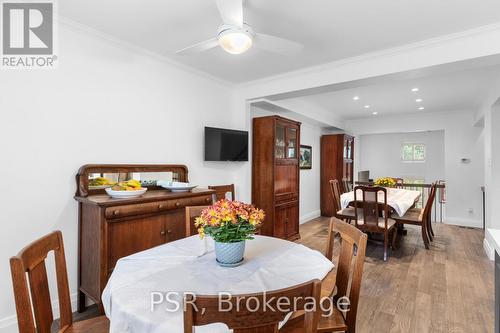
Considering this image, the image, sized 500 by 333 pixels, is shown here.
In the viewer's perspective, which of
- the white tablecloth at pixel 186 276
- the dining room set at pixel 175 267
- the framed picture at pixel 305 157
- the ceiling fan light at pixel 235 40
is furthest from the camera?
the framed picture at pixel 305 157

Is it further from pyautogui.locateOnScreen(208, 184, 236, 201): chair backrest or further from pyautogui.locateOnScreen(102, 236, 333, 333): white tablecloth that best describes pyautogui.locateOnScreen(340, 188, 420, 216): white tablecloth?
pyautogui.locateOnScreen(102, 236, 333, 333): white tablecloth

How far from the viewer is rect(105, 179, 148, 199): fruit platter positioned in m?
2.29

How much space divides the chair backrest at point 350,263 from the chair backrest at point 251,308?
2.18 ft

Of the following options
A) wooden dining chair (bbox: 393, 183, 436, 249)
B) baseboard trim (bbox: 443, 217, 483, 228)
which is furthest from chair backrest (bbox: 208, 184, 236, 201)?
baseboard trim (bbox: 443, 217, 483, 228)

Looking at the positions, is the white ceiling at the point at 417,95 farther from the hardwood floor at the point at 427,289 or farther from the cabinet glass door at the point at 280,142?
the hardwood floor at the point at 427,289

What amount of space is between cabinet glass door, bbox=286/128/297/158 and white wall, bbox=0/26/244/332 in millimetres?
1874

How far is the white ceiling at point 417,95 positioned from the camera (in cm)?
391

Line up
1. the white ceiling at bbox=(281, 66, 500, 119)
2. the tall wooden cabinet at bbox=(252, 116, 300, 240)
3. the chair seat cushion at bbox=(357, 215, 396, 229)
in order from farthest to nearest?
1. the tall wooden cabinet at bbox=(252, 116, 300, 240)
2. the white ceiling at bbox=(281, 66, 500, 119)
3. the chair seat cushion at bbox=(357, 215, 396, 229)

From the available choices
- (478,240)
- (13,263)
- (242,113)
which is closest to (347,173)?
(478,240)

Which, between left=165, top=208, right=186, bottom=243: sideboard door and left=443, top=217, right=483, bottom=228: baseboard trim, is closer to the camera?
left=165, top=208, right=186, bottom=243: sideboard door

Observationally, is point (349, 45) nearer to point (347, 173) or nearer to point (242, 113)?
point (242, 113)

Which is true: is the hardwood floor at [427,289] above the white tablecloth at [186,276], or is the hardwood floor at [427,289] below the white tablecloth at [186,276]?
below

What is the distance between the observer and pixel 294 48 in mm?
2057

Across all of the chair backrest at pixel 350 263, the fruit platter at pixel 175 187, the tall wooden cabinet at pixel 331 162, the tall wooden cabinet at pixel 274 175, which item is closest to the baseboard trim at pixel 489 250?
the tall wooden cabinet at pixel 274 175
